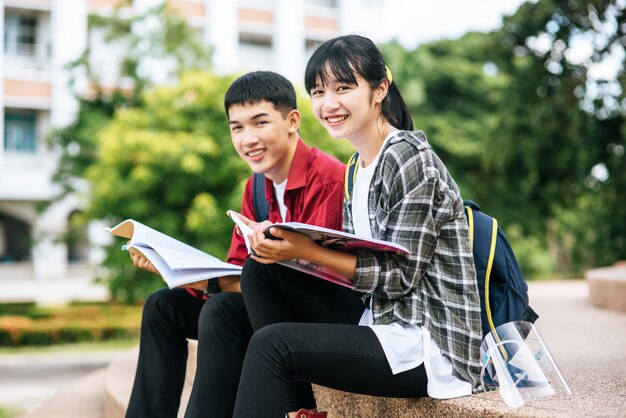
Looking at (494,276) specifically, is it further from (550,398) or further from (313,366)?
(313,366)

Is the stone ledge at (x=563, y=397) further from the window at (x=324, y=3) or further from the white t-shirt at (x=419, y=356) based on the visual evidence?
the window at (x=324, y=3)

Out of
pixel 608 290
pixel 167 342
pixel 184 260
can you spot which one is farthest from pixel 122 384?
pixel 608 290

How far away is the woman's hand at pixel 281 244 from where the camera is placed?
1.70 meters

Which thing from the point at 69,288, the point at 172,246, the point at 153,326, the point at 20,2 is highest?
the point at 20,2

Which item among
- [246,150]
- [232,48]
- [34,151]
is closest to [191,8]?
[232,48]

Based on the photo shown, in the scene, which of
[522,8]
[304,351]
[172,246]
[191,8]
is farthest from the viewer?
[191,8]

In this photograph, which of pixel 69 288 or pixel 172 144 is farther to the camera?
pixel 69 288

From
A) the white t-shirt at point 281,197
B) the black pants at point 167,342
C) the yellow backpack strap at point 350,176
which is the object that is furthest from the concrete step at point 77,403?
the yellow backpack strap at point 350,176

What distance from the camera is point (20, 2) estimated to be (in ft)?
60.2

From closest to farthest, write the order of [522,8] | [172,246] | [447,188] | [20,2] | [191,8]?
[447,188]
[172,246]
[522,8]
[20,2]
[191,8]

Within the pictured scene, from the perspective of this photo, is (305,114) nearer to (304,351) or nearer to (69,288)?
(304,351)

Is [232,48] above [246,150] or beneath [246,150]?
above

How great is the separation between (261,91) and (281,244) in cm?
74

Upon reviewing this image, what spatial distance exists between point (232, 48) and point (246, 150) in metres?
19.1
